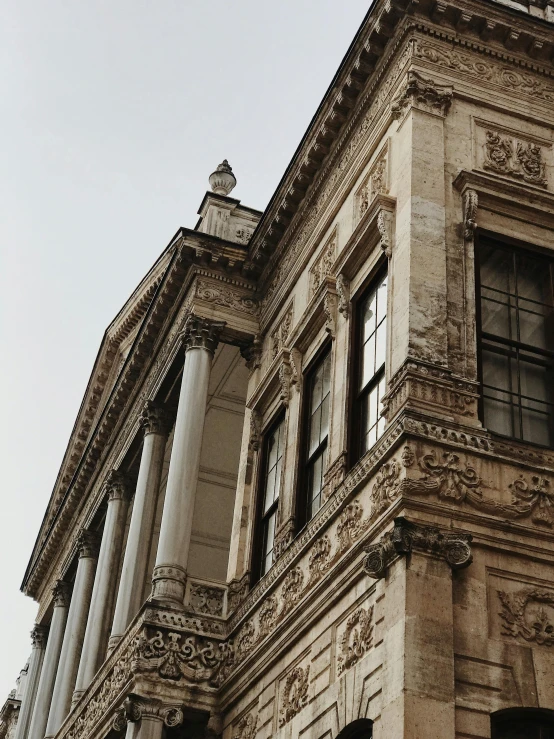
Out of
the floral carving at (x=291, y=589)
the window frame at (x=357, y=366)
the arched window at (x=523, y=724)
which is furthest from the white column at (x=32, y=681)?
the arched window at (x=523, y=724)

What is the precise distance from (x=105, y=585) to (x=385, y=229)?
477 inches

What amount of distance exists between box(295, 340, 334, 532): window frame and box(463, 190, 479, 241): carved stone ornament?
119 inches

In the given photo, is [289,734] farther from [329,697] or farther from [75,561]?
[75,561]

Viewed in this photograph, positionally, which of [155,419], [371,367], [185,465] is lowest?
[371,367]

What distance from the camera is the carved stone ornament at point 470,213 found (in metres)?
15.1

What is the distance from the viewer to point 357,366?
639 inches

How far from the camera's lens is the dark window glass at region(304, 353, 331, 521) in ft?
55.4

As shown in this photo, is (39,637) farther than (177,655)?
Yes

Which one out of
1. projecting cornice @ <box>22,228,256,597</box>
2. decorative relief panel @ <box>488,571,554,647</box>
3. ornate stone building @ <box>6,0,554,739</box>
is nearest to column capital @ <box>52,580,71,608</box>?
projecting cornice @ <box>22,228,256,597</box>

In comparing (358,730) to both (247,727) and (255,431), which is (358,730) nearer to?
(247,727)

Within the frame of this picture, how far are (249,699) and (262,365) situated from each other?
6529 mm

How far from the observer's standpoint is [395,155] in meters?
16.4

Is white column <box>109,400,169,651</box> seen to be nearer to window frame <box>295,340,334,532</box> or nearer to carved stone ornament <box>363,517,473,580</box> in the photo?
window frame <box>295,340,334,532</box>

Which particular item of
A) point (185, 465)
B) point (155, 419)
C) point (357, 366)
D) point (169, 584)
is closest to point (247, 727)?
point (169, 584)
